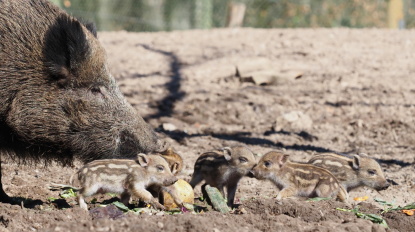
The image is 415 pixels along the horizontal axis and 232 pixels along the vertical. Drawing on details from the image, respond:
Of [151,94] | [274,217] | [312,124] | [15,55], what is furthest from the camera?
[151,94]

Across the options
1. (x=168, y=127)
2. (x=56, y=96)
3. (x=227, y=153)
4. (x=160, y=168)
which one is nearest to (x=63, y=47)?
(x=56, y=96)

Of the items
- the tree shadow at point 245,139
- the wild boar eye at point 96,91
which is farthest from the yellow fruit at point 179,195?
the tree shadow at point 245,139

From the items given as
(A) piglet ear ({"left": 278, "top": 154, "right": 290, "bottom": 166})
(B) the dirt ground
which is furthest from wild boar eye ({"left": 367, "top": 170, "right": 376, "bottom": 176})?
(A) piglet ear ({"left": 278, "top": 154, "right": 290, "bottom": 166})

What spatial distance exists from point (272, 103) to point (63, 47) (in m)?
4.70

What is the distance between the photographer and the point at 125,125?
215 inches

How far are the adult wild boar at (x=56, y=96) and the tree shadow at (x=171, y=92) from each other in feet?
11.1

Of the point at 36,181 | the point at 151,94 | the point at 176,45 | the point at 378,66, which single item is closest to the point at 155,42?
the point at 176,45

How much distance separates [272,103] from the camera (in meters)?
9.44

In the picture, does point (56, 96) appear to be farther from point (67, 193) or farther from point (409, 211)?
point (409, 211)

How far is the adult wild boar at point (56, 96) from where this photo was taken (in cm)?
514

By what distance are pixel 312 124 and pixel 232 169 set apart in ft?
11.3

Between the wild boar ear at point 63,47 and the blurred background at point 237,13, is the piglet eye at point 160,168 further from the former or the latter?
the blurred background at point 237,13

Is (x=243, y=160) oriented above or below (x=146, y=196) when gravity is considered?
above

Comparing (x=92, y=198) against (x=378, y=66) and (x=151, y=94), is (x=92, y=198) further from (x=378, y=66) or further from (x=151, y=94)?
(x=378, y=66)
